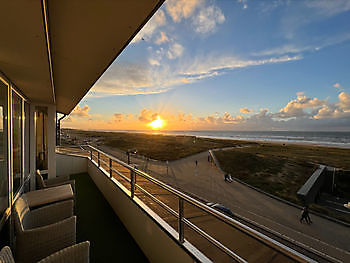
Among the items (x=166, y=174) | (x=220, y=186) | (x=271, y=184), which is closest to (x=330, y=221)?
(x=271, y=184)

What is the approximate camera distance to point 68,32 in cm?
124

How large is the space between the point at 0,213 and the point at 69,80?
1997mm

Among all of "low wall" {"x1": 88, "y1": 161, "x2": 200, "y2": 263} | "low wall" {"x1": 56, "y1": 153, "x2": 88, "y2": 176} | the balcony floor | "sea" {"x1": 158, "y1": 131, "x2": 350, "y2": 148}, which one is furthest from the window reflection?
"sea" {"x1": 158, "y1": 131, "x2": 350, "y2": 148}

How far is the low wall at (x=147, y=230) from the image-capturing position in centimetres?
166

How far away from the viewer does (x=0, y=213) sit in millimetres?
2133

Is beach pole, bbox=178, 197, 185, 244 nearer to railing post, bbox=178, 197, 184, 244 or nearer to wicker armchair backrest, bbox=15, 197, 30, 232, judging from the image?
railing post, bbox=178, 197, 184, 244

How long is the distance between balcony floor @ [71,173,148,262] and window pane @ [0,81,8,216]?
1.16 metres

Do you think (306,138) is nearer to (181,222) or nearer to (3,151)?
(181,222)

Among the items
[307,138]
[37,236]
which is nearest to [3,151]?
[37,236]

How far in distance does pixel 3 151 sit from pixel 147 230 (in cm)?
231

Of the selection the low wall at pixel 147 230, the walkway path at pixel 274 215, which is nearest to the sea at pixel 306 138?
the walkway path at pixel 274 215

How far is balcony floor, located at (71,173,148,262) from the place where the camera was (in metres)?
2.24

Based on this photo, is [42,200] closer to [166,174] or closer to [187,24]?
[187,24]

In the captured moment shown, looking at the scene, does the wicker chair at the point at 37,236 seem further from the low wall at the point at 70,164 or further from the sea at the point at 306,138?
the sea at the point at 306,138
